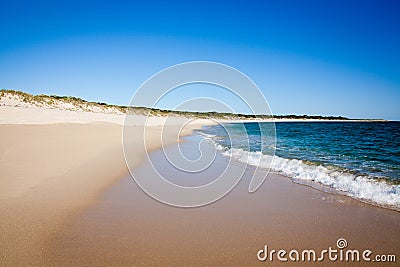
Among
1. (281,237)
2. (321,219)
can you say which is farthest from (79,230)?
(321,219)

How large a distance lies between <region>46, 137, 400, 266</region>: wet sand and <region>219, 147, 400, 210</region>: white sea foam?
0.58m

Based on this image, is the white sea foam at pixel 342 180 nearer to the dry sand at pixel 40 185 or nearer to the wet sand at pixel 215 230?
the wet sand at pixel 215 230

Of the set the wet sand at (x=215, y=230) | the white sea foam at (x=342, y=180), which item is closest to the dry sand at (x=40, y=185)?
the wet sand at (x=215, y=230)

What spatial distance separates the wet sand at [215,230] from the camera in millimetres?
3020

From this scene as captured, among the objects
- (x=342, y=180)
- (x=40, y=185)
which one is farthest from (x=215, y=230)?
(x=342, y=180)

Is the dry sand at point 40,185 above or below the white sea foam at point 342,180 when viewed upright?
below

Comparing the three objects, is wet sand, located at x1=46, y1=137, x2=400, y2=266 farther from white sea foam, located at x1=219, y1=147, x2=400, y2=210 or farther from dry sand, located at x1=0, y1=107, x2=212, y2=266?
white sea foam, located at x1=219, y1=147, x2=400, y2=210

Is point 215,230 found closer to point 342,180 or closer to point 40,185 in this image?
point 40,185

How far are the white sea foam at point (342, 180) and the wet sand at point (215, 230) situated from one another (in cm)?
58

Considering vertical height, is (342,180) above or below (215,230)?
above

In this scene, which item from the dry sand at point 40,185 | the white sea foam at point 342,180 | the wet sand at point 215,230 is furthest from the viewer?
the white sea foam at point 342,180

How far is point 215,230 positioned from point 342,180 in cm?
Result: 509

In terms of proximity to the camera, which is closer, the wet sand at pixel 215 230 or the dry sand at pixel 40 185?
the wet sand at pixel 215 230

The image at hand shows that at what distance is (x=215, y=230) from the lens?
3828 millimetres
